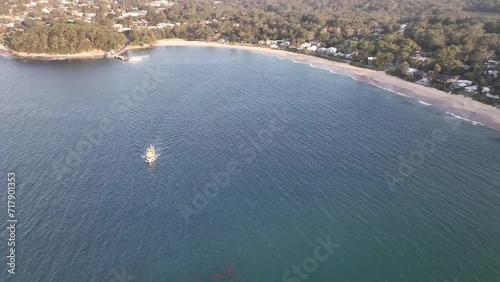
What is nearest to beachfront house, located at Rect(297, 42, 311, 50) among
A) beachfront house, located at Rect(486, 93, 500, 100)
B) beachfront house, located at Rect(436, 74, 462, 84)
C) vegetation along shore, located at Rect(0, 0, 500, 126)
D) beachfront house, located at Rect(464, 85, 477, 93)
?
vegetation along shore, located at Rect(0, 0, 500, 126)

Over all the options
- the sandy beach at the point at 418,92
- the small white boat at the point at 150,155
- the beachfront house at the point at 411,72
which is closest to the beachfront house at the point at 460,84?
the sandy beach at the point at 418,92

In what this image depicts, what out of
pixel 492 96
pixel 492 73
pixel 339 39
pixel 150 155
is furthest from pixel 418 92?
pixel 150 155

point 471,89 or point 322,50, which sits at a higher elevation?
point 471,89

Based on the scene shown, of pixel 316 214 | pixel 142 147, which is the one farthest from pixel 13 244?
pixel 316 214

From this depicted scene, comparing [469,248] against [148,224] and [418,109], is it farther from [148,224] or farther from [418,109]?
[418,109]

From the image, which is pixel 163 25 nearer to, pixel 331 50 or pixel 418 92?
pixel 331 50

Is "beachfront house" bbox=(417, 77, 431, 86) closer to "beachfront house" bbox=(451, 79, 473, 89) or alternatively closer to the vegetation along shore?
the vegetation along shore
